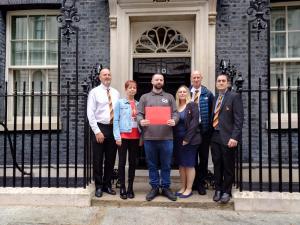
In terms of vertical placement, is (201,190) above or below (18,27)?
below

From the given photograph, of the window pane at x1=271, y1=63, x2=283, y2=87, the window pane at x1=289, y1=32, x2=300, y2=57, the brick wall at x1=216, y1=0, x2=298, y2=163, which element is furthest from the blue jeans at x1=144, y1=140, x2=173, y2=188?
the window pane at x1=289, y1=32, x2=300, y2=57

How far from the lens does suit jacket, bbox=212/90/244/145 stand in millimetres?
5643

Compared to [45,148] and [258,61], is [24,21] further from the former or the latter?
[258,61]

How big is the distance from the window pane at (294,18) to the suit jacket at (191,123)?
366 centimetres

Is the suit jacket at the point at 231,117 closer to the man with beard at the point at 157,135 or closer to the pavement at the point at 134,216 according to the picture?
the man with beard at the point at 157,135

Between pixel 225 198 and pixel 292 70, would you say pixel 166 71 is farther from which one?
pixel 225 198

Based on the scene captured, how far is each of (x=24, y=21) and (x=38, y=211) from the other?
15.5 feet

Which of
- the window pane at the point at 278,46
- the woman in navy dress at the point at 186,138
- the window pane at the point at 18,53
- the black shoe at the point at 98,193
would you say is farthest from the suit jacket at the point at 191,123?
the window pane at the point at 18,53

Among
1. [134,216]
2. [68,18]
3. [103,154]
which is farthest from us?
[68,18]

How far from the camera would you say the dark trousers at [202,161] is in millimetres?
6180

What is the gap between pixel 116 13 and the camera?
7969 mm

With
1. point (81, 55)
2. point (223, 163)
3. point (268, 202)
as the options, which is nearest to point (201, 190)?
point (223, 163)

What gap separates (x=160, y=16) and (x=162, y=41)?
54cm

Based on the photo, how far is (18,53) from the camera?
8.65 m
